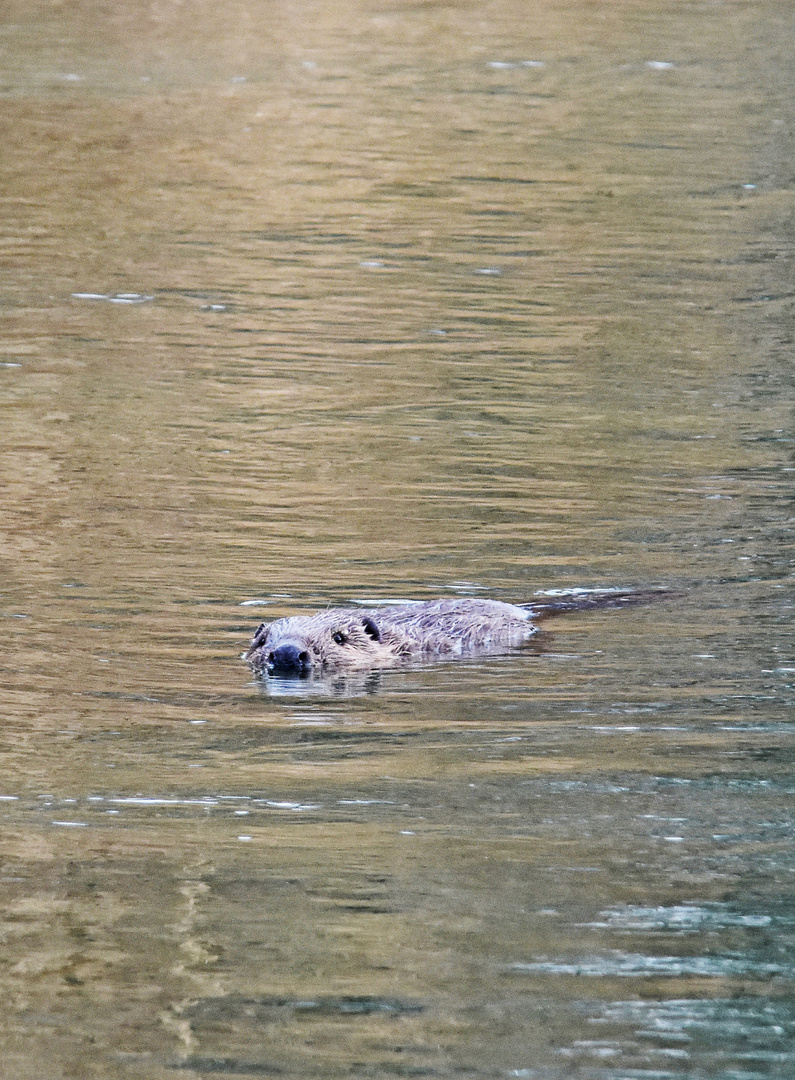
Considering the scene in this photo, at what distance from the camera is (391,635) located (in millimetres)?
9477

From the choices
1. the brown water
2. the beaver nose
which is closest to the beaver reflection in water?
the beaver nose

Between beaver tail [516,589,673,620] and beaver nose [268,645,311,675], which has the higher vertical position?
beaver nose [268,645,311,675]

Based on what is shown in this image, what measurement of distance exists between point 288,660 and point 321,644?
218 mm

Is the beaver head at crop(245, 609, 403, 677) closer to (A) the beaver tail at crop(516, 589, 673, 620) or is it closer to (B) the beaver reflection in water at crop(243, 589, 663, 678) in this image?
(B) the beaver reflection in water at crop(243, 589, 663, 678)

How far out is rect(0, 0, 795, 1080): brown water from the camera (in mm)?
5602

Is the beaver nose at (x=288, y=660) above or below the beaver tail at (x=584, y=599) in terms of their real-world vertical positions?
above

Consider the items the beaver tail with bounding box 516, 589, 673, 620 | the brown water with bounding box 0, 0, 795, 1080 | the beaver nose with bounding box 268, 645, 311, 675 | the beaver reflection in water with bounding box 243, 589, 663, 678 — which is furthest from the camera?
the beaver tail with bounding box 516, 589, 673, 620

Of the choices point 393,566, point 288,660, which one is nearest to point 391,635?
point 288,660

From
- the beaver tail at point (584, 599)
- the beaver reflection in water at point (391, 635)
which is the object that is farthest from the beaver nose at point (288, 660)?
the beaver tail at point (584, 599)

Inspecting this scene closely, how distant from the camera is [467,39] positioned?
99.6 ft

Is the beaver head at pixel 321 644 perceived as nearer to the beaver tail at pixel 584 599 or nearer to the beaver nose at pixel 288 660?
the beaver nose at pixel 288 660

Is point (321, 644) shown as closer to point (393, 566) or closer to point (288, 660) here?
point (288, 660)

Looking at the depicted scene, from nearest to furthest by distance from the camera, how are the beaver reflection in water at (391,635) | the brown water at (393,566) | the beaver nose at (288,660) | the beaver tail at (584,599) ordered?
the brown water at (393,566)
the beaver nose at (288,660)
the beaver reflection in water at (391,635)
the beaver tail at (584,599)

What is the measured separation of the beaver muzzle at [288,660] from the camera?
9000mm
